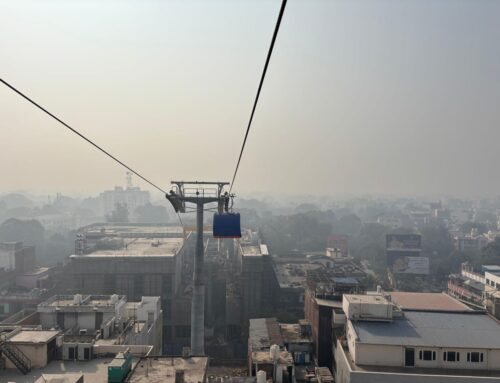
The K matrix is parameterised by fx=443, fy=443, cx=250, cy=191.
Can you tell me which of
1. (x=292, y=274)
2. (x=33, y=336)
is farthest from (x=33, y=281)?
(x=33, y=336)

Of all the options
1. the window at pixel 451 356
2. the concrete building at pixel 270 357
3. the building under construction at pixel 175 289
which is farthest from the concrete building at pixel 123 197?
the window at pixel 451 356

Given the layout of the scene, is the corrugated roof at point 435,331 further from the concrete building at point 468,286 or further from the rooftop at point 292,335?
the concrete building at point 468,286

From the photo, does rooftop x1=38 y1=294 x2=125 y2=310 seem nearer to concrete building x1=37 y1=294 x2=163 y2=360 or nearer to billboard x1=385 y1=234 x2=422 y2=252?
concrete building x1=37 y1=294 x2=163 y2=360

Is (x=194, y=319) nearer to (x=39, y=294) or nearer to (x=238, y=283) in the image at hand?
(x=238, y=283)

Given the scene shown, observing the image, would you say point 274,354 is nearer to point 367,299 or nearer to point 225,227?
point 367,299

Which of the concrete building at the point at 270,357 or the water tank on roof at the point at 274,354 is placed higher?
the water tank on roof at the point at 274,354

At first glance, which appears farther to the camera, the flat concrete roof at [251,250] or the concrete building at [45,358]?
the flat concrete roof at [251,250]
